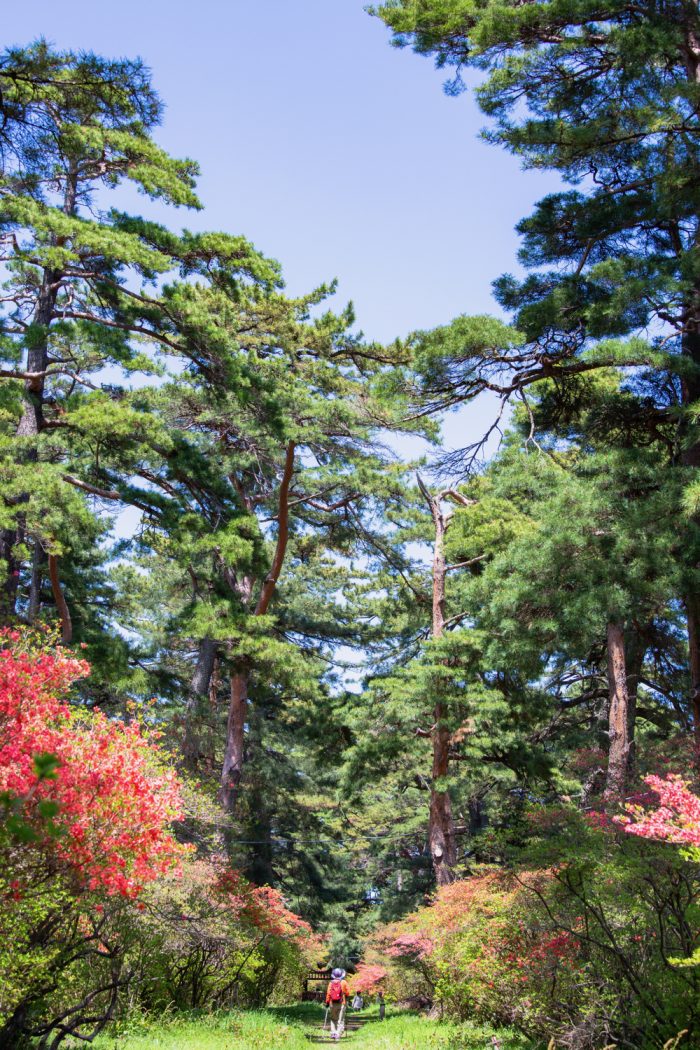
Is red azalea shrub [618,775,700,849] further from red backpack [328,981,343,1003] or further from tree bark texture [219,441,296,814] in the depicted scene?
tree bark texture [219,441,296,814]

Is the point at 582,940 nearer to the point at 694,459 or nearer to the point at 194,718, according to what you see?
the point at 694,459

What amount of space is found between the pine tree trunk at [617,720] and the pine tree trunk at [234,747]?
8.41 m

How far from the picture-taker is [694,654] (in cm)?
924

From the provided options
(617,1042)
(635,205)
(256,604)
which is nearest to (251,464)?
(256,604)

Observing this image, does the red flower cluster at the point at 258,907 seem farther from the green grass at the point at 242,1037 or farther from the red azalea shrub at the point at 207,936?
the green grass at the point at 242,1037

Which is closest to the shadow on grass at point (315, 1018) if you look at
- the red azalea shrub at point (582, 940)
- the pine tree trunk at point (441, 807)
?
the pine tree trunk at point (441, 807)

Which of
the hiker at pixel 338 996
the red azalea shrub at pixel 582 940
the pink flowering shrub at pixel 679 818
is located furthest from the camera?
the hiker at pixel 338 996

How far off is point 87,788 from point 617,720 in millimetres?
8933

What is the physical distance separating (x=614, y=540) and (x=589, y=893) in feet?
13.2

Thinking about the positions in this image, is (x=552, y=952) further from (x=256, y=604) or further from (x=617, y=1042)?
(x=256, y=604)

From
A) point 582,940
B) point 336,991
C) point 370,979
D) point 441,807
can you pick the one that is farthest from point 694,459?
point 370,979

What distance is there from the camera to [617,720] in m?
11.6

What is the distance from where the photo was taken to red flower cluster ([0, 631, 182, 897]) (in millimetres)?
4762

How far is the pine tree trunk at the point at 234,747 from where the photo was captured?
53.8 ft
